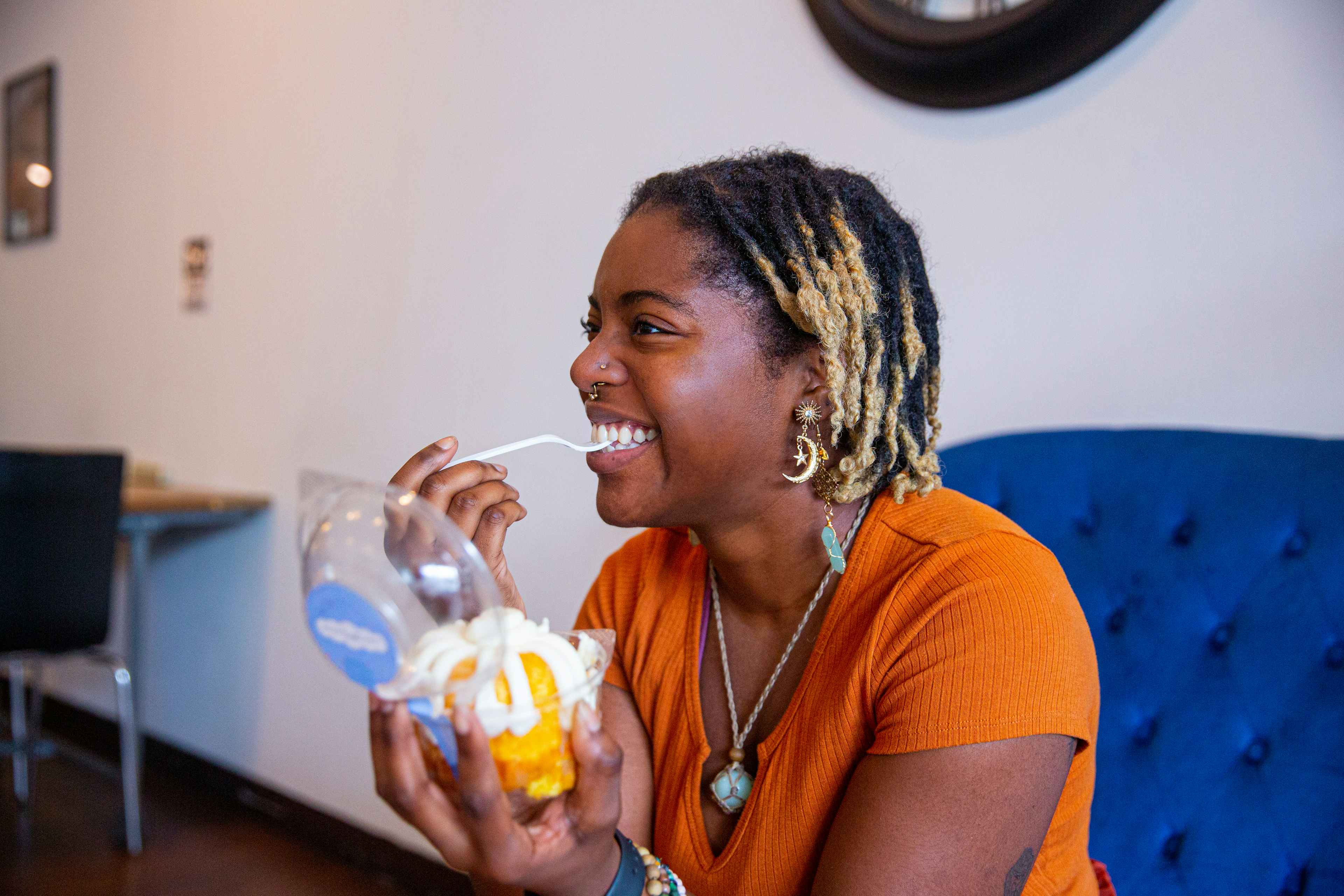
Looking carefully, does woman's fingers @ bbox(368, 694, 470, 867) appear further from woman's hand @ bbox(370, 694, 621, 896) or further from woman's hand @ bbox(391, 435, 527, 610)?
→ woman's hand @ bbox(391, 435, 527, 610)

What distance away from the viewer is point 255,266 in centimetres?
276

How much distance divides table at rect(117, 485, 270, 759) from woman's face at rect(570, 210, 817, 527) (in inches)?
76.8

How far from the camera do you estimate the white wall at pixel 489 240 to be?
1.35 metres

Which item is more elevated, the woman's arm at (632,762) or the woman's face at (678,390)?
the woman's face at (678,390)

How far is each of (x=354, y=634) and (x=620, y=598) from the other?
678 millimetres

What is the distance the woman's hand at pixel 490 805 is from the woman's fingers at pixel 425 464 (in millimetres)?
313

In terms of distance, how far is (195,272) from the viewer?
297 cm

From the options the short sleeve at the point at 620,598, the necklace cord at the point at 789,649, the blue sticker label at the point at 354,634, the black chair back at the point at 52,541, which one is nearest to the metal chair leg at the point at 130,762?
the black chair back at the point at 52,541

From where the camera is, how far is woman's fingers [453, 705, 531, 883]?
23.5 inches

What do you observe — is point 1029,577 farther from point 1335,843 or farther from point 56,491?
point 56,491

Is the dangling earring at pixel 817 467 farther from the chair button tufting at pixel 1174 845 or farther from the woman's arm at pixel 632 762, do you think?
the chair button tufting at pixel 1174 845

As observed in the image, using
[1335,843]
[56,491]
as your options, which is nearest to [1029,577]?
[1335,843]

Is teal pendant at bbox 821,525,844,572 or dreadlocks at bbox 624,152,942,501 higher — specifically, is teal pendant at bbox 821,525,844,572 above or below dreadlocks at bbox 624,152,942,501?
below

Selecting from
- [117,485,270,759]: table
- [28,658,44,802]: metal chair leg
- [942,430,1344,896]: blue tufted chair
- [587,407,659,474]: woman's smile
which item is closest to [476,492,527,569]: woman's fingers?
[587,407,659,474]: woman's smile
